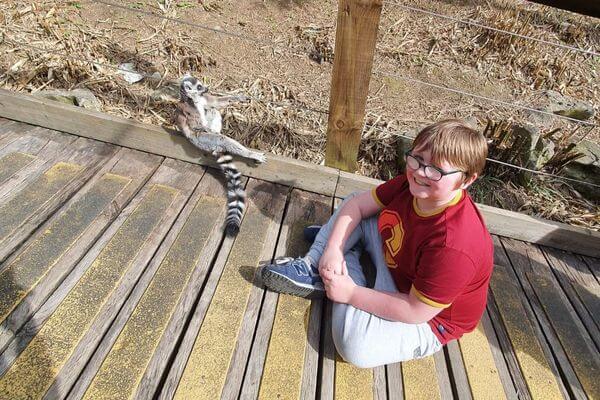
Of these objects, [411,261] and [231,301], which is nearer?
[411,261]

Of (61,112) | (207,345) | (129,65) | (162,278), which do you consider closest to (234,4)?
(129,65)

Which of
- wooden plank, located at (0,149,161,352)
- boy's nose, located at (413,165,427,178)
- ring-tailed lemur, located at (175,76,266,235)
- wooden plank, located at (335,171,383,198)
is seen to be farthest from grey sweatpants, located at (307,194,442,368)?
wooden plank, located at (0,149,161,352)

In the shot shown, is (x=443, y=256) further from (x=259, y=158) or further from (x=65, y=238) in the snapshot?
(x=65, y=238)

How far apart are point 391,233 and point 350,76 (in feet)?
2.85

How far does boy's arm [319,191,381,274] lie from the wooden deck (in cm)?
27

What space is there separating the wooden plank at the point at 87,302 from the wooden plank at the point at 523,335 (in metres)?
1.74

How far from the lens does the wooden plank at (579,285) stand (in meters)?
1.95

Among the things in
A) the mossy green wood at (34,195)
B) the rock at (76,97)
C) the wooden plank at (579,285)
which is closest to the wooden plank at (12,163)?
the mossy green wood at (34,195)

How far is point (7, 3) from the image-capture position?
13.7 ft

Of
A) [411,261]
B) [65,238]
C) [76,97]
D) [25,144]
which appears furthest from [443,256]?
[76,97]

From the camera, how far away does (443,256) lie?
129 centimetres

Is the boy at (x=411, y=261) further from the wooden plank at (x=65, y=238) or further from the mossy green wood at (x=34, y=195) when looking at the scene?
the mossy green wood at (x=34, y=195)

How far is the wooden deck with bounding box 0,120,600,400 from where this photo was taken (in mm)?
1456

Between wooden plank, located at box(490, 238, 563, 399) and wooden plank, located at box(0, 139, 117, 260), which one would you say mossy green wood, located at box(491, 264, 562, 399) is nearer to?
wooden plank, located at box(490, 238, 563, 399)
